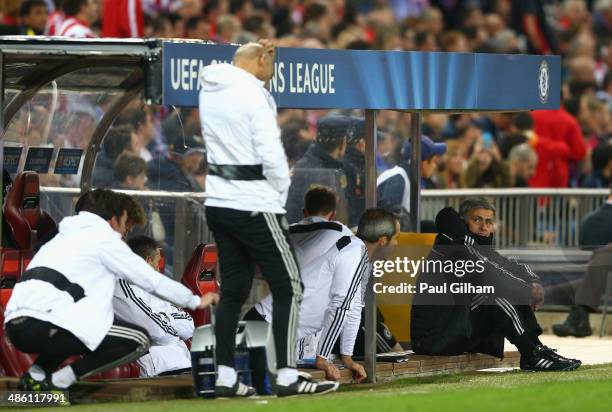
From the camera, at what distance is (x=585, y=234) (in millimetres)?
17047

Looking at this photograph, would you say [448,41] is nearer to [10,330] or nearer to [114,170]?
[114,170]

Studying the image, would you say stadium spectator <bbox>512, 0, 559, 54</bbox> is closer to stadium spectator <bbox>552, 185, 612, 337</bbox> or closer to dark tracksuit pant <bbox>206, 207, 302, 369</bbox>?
stadium spectator <bbox>552, 185, 612, 337</bbox>

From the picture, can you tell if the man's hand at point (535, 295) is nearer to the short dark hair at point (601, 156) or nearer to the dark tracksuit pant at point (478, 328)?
the dark tracksuit pant at point (478, 328)

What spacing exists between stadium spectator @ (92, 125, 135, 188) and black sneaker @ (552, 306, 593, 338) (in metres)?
4.20

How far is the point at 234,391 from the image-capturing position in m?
11.1

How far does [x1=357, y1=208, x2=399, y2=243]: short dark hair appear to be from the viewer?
1283 centimetres

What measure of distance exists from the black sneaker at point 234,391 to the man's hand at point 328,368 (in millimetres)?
1016

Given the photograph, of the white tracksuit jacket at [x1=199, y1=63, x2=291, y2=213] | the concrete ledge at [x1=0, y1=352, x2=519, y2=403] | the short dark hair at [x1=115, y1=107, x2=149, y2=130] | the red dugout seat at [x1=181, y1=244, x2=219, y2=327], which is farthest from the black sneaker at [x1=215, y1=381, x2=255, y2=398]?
the short dark hair at [x1=115, y1=107, x2=149, y2=130]

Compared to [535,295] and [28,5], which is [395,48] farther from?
[535,295]

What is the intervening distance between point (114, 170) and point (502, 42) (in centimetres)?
1064

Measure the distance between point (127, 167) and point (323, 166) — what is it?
5.26 feet

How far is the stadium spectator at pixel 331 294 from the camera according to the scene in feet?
40.1

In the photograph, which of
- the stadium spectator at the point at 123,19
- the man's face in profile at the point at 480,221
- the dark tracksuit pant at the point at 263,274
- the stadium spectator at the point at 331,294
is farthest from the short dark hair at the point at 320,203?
the stadium spectator at the point at 123,19

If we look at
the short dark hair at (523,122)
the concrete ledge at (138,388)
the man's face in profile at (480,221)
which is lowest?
the concrete ledge at (138,388)
